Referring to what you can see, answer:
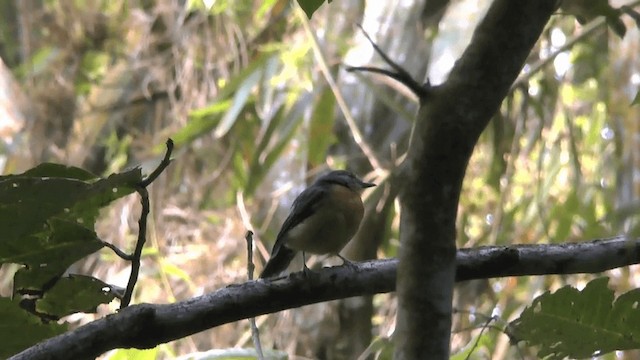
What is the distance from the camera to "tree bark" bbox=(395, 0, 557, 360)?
96 centimetres

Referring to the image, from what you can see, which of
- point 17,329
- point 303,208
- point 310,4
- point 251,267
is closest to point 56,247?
point 17,329

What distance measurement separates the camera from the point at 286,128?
269 cm

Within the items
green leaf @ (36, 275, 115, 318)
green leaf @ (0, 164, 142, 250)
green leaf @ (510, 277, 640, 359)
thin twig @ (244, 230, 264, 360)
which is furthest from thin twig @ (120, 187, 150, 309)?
green leaf @ (510, 277, 640, 359)

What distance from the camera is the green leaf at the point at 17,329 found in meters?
1.17

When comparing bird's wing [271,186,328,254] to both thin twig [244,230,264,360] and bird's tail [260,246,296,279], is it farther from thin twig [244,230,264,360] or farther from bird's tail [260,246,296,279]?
thin twig [244,230,264,360]

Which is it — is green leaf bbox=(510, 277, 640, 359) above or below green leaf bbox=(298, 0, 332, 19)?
below

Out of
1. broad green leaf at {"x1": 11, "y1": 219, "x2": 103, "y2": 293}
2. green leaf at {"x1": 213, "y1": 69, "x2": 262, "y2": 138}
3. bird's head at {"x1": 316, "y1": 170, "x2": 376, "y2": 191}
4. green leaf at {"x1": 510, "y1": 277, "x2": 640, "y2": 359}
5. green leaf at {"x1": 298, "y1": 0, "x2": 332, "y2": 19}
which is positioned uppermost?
green leaf at {"x1": 213, "y1": 69, "x2": 262, "y2": 138}

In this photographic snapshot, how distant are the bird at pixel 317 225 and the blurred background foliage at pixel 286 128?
0.19m

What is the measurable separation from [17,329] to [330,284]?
438 millimetres

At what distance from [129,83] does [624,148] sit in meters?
2.22

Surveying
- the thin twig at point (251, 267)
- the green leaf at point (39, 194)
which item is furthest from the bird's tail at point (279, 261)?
the green leaf at point (39, 194)

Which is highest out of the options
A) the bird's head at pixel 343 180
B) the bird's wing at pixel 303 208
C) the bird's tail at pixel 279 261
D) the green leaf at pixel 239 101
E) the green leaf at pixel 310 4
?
the green leaf at pixel 239 101

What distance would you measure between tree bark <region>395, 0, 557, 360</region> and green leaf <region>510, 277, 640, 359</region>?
31cm

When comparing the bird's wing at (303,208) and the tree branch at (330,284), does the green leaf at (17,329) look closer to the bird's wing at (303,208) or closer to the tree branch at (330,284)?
the tree branch at (330,284)
